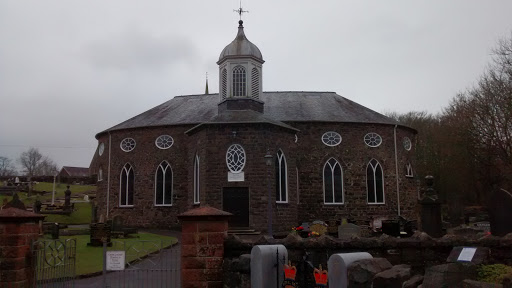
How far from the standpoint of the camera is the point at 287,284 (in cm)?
761

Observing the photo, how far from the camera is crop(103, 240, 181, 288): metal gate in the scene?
9047 millimetres

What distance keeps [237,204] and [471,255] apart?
15909 mm

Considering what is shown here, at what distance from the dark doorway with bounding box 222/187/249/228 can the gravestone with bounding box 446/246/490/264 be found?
1527 cm

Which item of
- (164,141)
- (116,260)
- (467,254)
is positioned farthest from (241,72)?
(467,254)

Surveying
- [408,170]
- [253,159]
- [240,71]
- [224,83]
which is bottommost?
[408,170]

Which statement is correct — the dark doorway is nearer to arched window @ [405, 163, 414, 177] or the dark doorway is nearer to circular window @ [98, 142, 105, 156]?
arched window @ [405, 163, 414, 177]

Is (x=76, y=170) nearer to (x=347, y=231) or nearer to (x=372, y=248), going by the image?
(x=347, y=231)

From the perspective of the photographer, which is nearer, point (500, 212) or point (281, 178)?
point (500, 212)

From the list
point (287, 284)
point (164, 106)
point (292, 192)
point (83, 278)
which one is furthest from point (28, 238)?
point (164, 106)

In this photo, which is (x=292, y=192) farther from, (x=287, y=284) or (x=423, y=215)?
(x=287, y=284)

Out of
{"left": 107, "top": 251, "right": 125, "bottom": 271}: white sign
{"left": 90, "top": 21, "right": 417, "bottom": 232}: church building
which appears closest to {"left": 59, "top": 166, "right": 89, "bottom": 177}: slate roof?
{"left": 90, "top": 21, "right": 417, "bottom": 232}: church building

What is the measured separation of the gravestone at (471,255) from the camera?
7246 mm

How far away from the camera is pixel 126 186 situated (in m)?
28.8

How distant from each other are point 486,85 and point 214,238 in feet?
90.3
